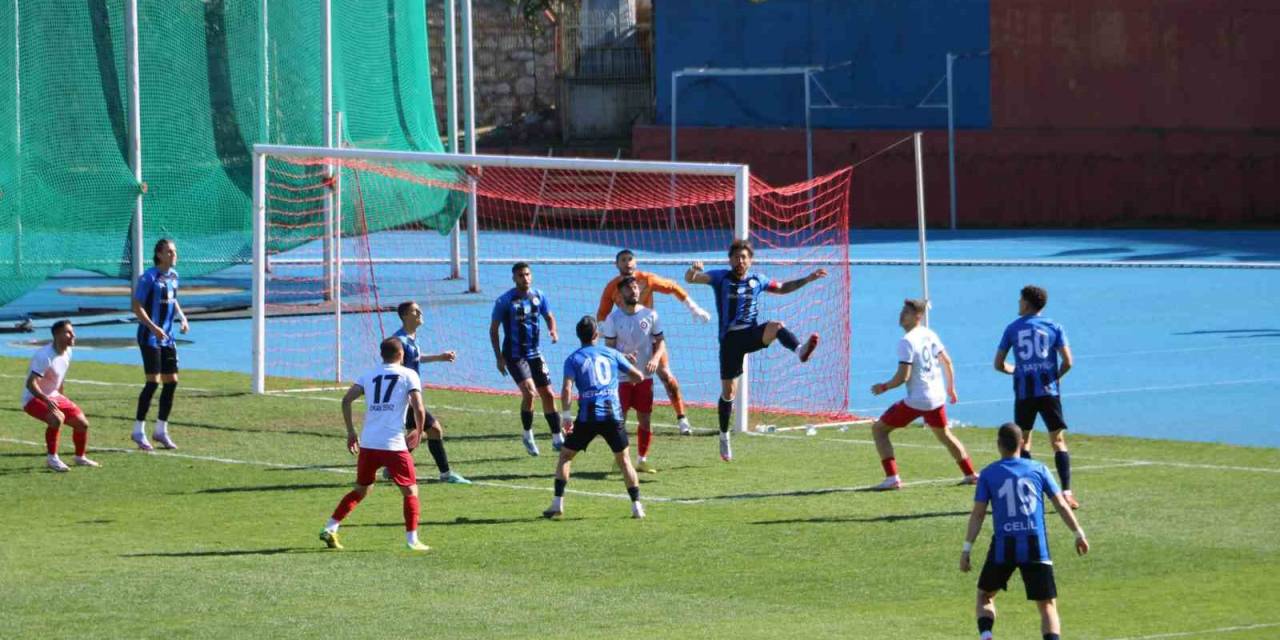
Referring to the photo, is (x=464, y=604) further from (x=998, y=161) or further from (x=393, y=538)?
(x=998, y=161)

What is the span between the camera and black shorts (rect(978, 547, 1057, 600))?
10539 mm

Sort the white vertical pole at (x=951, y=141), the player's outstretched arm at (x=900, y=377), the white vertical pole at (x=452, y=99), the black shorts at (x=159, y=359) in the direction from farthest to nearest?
the white vertical pole at (x=951, y=141), the white vertical pole at (x=452, y=99), the black shorts at (x=159, y=359), the player's outstretched arm at (x=900, y=377)

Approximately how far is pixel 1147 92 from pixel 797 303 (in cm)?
2534

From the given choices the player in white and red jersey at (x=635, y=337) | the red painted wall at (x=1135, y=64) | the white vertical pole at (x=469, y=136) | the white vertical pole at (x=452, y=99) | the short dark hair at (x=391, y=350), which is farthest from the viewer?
the red painted wall at (x=1135, y=64)

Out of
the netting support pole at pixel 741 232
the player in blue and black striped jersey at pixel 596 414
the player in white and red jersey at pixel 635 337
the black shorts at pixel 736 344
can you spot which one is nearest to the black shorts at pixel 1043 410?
the player in blue and black striped jersey at pixel 596 414

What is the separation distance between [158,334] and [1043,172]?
120 feet

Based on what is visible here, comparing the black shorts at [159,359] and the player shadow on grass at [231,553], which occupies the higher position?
the black shorts at [159,359]

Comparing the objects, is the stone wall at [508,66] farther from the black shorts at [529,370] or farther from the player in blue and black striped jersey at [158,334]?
the black shorts at [529,370]

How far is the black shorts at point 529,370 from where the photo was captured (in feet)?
63.5

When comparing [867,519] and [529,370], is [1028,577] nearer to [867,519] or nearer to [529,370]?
[867,519]

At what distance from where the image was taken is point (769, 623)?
38.6 ft

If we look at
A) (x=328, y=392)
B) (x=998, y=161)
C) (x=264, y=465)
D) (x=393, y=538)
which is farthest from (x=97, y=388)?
(x=998, y=161)

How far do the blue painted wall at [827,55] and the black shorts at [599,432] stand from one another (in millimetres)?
39611

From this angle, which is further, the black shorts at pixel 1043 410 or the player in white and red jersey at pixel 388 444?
the black shorts at pixel 1043 410
